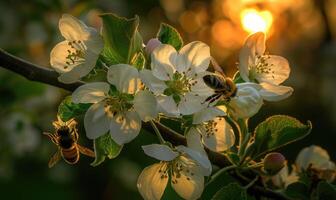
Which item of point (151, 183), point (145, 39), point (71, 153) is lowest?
point (145, 39)

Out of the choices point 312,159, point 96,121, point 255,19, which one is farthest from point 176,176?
point 255,19

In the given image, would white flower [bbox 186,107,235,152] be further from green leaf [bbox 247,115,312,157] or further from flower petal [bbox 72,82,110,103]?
flower petal [bbox 72,82,110,103]

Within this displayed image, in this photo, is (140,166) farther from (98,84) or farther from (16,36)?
(98,84)

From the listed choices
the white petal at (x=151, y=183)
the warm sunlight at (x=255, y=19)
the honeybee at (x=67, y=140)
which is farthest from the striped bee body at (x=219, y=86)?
the warm sunlight at (x=255, y=19)

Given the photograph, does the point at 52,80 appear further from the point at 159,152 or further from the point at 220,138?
the point at 220,138

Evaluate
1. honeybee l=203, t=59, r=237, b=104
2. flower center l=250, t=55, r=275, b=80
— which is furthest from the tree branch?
flower center l=250, t=55, r=275, b=80
